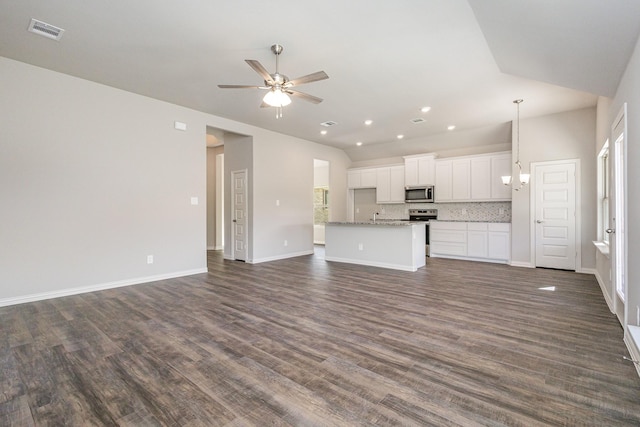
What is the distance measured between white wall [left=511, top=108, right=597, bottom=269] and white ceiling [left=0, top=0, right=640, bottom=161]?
18.4 inches

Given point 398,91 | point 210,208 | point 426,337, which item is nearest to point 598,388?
point 426,337

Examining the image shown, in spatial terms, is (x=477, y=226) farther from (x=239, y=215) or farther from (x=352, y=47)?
(x=239, y=215)

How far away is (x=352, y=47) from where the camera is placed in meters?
3.35

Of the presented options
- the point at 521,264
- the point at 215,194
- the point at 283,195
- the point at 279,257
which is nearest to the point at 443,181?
the point at 521,264

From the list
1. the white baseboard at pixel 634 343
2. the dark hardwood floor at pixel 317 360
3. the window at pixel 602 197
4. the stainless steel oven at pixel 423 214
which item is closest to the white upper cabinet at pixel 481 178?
the stainless steel oven at pixel 423 214

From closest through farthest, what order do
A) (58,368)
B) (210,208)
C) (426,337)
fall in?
(58,368) < (426,337) < (210,208)

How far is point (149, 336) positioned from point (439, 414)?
8.08 feet

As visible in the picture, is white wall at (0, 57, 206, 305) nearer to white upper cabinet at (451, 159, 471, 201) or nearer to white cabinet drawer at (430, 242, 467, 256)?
white cabinet drawer at (430, 242, 467, 256)

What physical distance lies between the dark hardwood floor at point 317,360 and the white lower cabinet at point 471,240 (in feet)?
7.59

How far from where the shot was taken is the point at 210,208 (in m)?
8.88

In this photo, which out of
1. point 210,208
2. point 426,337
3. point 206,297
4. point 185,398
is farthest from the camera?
point 210,208

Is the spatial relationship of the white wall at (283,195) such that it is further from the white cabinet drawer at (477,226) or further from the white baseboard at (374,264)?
the white cabinet drawer at (477,226)

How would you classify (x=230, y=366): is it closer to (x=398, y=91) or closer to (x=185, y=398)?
(x=185, y=398)

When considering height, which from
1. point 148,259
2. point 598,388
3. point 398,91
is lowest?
point 598,388
